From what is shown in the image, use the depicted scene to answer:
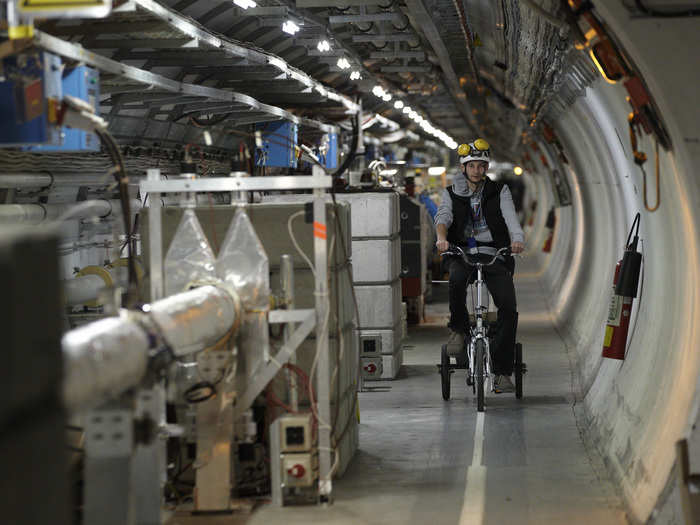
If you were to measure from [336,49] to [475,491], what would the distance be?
248 inches

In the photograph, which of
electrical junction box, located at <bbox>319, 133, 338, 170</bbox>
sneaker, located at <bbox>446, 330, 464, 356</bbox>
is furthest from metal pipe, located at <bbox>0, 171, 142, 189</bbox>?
electrical junction box, located at <bbox>319, 133, 338, 170</bbox>

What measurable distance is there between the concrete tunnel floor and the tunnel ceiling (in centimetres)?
242

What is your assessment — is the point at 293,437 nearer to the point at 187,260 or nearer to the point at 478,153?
the point at 187,260

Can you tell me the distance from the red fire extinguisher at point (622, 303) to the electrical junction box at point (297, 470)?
2.41m

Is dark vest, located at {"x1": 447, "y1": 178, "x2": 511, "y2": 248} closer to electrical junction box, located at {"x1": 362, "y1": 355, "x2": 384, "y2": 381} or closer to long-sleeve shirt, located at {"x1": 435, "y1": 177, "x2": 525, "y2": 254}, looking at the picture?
long-sleeve shirt, located at {"x1": 435, "y1": 177, "x2": 525, "y2": 254}

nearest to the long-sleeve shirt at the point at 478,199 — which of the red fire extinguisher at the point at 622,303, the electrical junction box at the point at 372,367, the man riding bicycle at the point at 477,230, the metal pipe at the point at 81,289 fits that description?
the man riding bicycle at the point at 477,230

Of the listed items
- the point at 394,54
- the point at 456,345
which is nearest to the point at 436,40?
the point at 394,54

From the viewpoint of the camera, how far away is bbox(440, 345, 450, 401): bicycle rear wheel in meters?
8.48

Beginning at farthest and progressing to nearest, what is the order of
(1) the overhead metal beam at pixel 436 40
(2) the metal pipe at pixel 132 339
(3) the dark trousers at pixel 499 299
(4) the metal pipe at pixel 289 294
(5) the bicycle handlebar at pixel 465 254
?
(1) the overhead metal beam at pixel 436 40
(3) the dark trousers at pixel 499 299
(5) the bicycle handlebar at pixel 465 254
(4) the metal pipe at pixel 289 294
(2) the metal pipe at pixel 132 339

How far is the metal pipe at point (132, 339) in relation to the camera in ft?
11.2

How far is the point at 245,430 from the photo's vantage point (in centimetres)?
559

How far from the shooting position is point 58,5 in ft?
15.0

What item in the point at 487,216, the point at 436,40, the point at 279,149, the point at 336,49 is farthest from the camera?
the point at 279,149

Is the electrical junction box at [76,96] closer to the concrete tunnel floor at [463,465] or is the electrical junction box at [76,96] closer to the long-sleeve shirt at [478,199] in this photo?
the concrete tunnel floor at [463,465]
